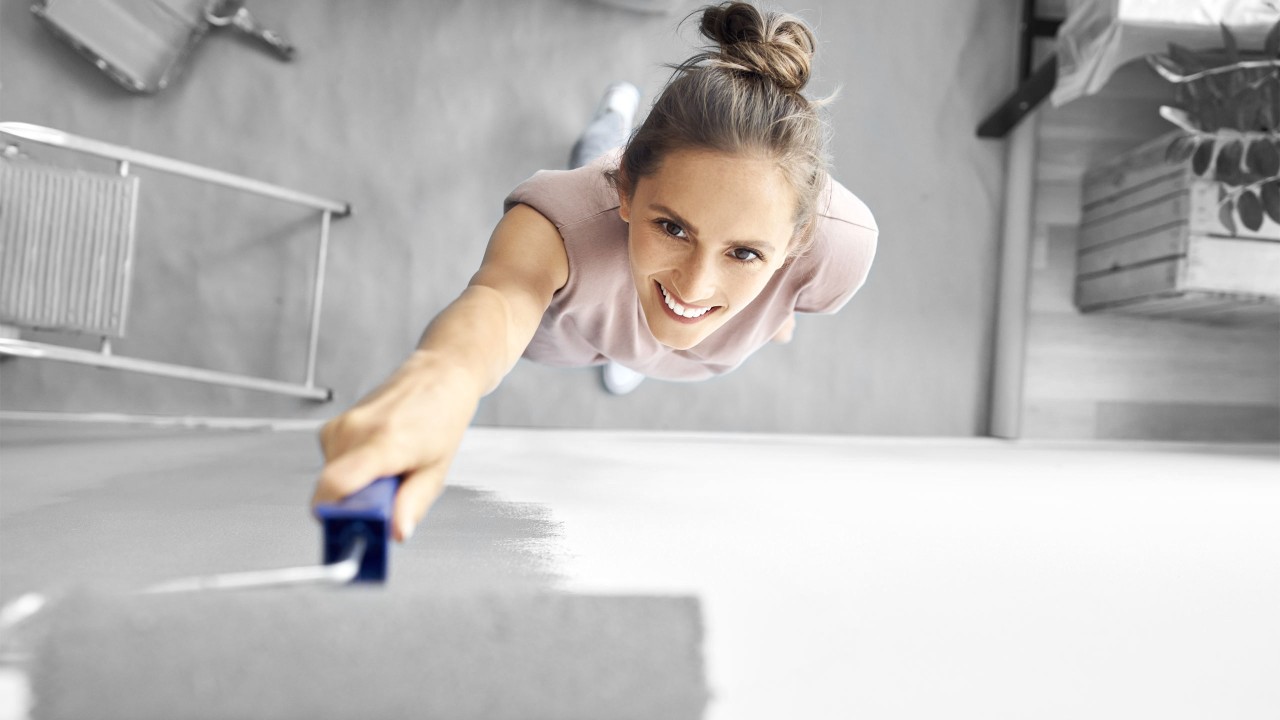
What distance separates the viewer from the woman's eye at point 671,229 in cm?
100

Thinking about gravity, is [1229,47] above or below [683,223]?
above

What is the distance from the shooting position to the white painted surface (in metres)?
0.57

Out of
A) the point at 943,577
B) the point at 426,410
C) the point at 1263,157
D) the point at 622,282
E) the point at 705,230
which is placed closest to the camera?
the point at 426,410

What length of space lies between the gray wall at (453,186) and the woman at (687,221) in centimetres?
136

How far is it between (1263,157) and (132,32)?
2740mm

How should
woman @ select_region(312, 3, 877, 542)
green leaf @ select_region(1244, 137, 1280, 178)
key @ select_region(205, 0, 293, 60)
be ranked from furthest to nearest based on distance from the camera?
key @ select_region(205, 0, 293, 60)
green leaf @ select_region(1244, 137, 1280, 178)
woman @ select_region(312, 3, 877, 542)

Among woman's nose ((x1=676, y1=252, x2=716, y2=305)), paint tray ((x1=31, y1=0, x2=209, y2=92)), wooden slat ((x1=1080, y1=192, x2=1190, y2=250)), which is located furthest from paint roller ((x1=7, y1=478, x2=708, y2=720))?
paint tray ((x1=31, y1=0, x2=209, y2=92))

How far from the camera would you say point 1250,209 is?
2.00 m

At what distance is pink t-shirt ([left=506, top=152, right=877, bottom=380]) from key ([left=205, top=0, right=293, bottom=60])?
1.47 meters

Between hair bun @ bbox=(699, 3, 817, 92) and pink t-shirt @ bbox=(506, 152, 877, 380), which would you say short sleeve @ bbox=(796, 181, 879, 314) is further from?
hair bun @ bbox=(699, 3, 817, 92)

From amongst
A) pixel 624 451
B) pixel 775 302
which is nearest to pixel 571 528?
pixel 775 302

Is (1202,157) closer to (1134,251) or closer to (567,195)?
(1134,251)

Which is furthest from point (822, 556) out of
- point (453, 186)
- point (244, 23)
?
point (244, 23)

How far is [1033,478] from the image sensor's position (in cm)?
169
